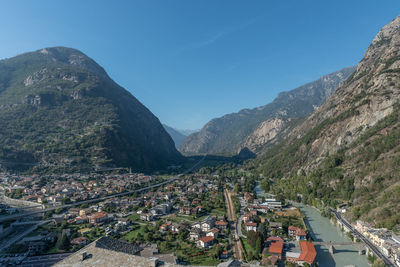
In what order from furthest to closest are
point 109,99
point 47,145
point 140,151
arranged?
point 109,99 < point 140,151 < point 47,145

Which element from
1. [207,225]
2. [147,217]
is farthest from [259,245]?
[147,217]

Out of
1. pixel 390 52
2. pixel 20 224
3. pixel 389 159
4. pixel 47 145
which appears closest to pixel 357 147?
pixel 389 159

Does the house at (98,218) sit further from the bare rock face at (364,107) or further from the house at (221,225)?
the bare rock face at (364,107)

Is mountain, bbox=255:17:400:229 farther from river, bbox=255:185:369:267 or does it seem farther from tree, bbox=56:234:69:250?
tree, bbox=56:234:69:250

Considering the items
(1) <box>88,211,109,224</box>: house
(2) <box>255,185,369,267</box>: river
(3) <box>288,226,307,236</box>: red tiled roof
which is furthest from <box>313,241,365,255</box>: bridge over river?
(1) <box>88,211,109,224</box>: house

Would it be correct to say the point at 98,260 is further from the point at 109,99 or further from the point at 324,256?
the point at 109,99

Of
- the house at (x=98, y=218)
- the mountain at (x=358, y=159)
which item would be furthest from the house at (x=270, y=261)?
the house at (x=98, y=218)
